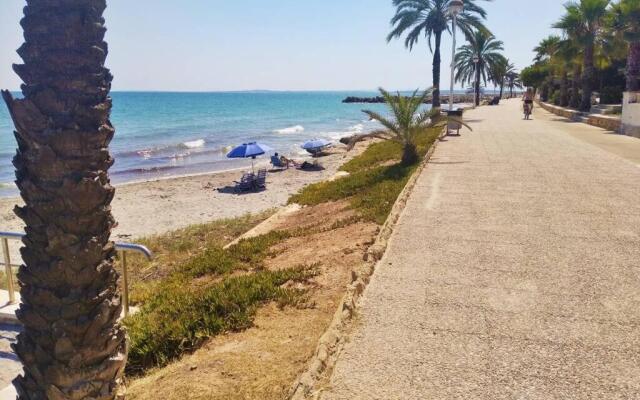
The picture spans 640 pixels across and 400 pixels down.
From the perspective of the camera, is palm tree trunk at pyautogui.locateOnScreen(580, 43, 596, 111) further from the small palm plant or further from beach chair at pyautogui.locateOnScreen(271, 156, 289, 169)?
the small palm plant

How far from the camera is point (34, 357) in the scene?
2.50 m

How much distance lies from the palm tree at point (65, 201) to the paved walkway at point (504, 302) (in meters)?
1.56

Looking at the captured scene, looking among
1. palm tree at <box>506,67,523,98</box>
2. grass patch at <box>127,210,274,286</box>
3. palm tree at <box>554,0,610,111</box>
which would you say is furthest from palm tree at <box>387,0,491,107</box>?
palm tree at <box>506,67,523,98</box>

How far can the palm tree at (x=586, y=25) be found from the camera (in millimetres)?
26281

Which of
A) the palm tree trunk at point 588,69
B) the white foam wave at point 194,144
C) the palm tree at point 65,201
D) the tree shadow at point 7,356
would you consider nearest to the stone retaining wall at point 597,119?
the palm tree trunk at point 588,69

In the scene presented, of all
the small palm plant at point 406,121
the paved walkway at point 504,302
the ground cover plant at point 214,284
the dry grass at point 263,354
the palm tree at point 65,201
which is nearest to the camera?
the palm tree at point 65,201

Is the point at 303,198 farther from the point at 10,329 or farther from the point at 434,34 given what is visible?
the point at 434,34

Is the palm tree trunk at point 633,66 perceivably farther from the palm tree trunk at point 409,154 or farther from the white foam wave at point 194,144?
the white foam wave at point 194,144

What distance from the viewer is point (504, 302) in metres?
4.59

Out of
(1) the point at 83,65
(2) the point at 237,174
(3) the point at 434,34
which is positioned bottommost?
(2) the point at 237,174

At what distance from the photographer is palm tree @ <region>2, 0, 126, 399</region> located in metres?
2.23

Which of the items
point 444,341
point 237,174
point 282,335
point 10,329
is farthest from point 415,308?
point 237,174

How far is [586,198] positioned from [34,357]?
339 inches

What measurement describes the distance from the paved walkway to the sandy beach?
8566 millimetres
